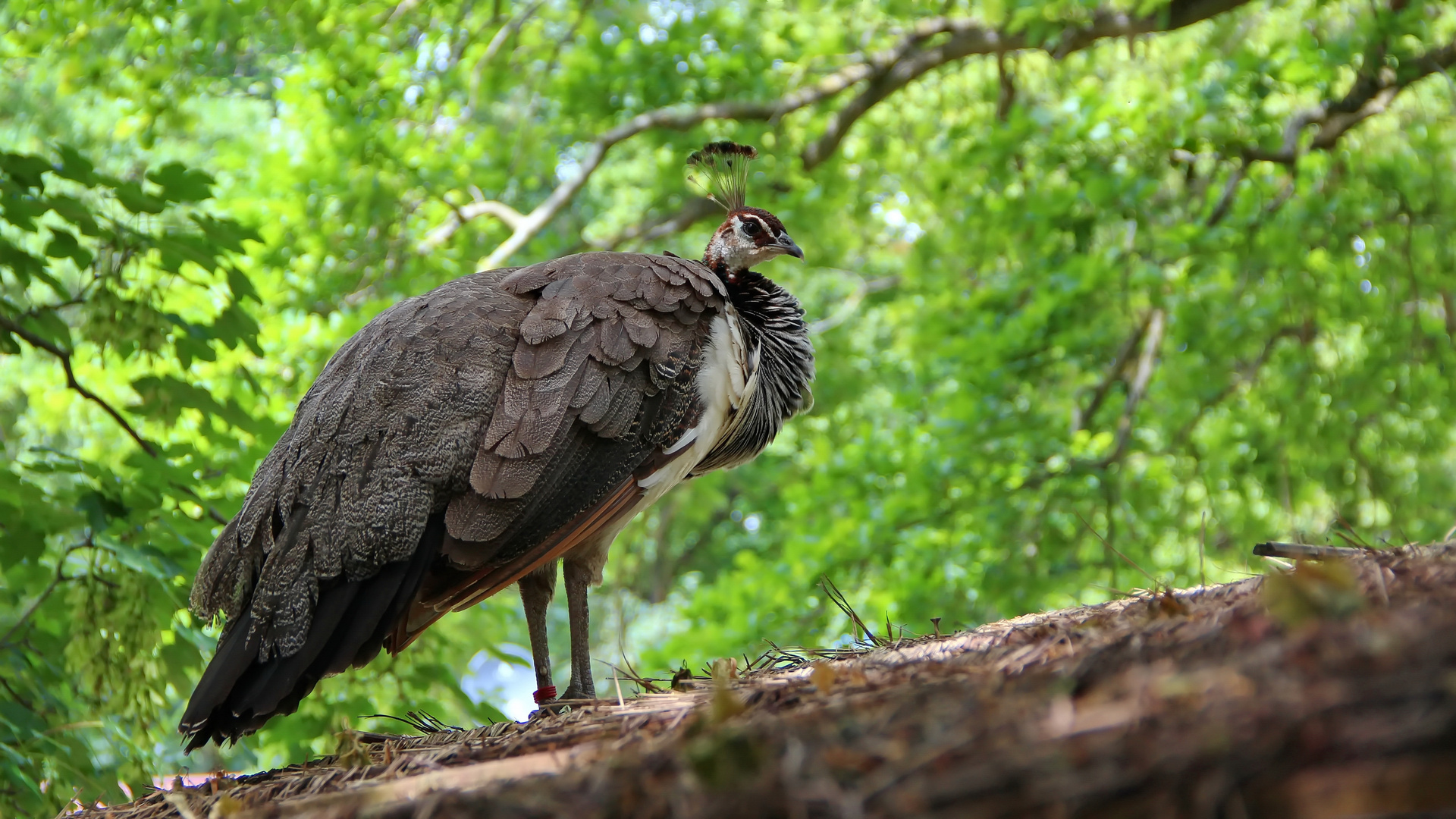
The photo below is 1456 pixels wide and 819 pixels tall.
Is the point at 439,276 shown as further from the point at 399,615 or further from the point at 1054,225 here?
the point at 399,615

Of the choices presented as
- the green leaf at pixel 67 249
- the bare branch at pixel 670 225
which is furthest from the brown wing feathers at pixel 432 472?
the bare branch at pixel 670 225

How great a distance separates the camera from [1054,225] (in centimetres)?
725

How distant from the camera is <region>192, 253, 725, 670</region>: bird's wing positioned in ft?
9.41

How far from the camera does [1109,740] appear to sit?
1.05 meters

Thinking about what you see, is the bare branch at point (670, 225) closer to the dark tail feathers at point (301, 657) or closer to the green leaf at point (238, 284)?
the green leaf at point (238, 284)

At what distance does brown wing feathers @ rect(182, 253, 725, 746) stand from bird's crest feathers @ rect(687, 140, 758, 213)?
65.3 inches

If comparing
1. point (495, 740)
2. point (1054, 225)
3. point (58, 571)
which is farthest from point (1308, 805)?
point (1054, 225)

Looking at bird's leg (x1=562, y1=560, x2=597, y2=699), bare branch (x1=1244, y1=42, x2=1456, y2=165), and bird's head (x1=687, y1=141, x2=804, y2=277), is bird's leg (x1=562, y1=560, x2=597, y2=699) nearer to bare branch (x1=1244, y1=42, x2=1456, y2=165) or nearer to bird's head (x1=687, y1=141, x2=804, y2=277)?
bird's head (x1=687, y1=141, x2=804, y2=277)

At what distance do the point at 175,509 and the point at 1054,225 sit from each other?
555cm

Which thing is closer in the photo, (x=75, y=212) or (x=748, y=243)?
(x=75, y=212)

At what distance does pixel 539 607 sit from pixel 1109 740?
9.66ft

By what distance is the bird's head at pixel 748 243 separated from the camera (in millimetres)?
4648

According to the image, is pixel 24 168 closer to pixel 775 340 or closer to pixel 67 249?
pixel 67 249

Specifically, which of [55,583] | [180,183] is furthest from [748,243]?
[55,583]
